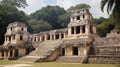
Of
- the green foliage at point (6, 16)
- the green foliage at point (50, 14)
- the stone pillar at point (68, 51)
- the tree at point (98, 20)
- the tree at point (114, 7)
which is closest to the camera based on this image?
the tree at point (114, 7)

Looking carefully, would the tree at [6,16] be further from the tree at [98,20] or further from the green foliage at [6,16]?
the tree at [98,20]

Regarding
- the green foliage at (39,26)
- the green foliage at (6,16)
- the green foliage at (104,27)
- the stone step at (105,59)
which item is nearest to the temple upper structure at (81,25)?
the stone step at (105,59)

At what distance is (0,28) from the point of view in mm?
44562

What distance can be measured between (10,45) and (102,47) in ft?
50.0

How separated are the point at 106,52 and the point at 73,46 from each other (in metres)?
4.30

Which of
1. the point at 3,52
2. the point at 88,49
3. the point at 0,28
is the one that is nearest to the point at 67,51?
the point at 88,49

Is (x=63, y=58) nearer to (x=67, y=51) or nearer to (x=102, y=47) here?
(x=67, y=51)

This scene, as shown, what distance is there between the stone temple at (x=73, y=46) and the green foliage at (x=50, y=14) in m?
25.1

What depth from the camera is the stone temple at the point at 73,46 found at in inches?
931

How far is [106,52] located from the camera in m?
23.7

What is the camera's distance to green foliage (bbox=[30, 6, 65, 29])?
6431cm

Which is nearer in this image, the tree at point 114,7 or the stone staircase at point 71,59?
the tree at point 114,7

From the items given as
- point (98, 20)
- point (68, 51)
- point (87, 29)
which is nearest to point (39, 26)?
point (98, 20)

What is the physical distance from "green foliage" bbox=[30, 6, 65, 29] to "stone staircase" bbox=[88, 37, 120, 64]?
37060mm
